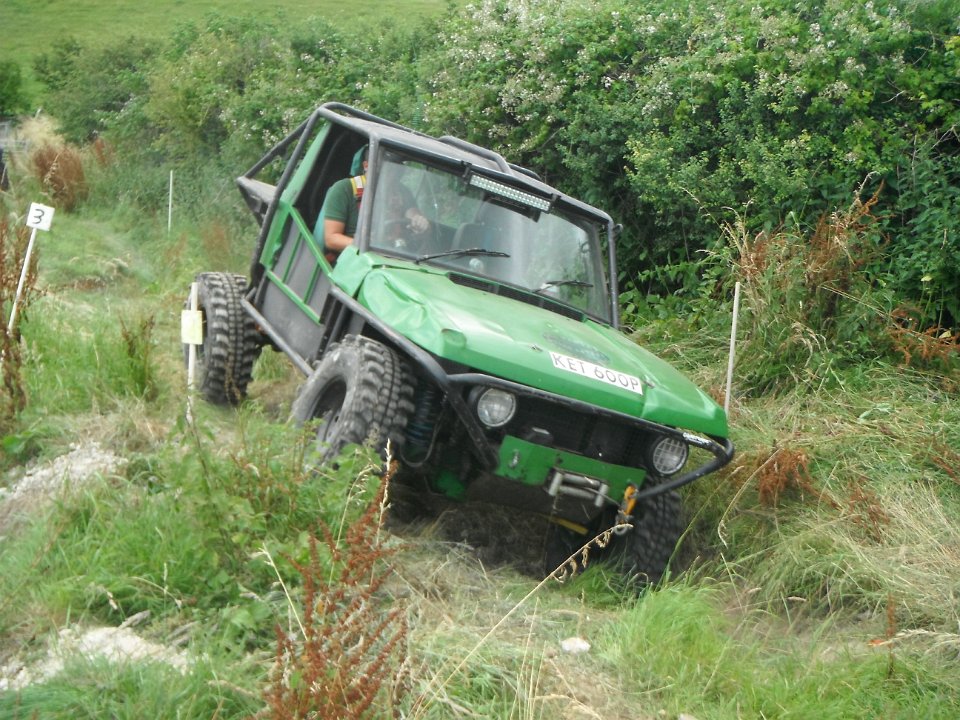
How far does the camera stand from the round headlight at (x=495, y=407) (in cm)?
450

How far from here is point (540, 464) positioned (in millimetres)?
4637

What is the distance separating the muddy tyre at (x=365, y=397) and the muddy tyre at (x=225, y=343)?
2039 millimetres

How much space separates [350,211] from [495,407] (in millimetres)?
2016

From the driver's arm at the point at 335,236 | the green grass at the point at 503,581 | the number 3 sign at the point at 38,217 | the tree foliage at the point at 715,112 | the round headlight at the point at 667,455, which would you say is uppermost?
the tree foliage at the point at 715,112

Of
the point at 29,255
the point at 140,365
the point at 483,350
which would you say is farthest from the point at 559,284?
the point at 29,255

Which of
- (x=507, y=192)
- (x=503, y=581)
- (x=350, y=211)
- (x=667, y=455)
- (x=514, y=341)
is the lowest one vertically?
(x=503, y=581)

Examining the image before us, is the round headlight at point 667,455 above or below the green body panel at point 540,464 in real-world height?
above

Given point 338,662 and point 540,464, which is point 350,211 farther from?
point 338,662

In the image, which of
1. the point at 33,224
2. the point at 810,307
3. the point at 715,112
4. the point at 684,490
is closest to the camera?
the point at 684,490

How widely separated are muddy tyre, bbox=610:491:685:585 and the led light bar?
1.69 meters

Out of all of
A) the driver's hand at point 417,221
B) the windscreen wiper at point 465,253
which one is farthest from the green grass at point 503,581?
the driver's hand at point 417,221

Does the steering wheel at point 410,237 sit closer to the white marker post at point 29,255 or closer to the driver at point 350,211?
the driver at point 350,211

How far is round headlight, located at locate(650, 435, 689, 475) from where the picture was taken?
4910 millimetres

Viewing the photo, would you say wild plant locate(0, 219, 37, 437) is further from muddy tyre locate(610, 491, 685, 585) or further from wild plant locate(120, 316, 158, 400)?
muddy tyre locate(610, 491, 685, 585)
